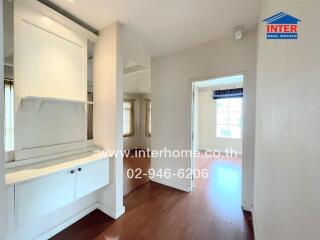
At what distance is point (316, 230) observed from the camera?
0.43 metres

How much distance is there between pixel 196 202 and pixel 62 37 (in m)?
3.04

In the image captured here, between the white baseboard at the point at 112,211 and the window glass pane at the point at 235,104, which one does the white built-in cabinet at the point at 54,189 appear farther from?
the window glass pane at the point at 235,104

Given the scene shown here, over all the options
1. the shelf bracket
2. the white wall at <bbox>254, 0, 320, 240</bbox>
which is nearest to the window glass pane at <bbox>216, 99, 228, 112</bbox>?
the white wall at <bbox>254, 0, 320, 240</bbox>

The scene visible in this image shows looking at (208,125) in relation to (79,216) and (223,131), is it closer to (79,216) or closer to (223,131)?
(223,131)

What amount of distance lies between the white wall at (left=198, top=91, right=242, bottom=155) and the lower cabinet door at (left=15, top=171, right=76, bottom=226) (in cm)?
529

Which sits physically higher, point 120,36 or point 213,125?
point 120,36

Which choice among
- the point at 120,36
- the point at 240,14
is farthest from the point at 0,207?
the point at 240,14

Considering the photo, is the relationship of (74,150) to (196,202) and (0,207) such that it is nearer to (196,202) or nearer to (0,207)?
(0,207)

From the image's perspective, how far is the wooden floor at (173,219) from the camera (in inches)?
71.2

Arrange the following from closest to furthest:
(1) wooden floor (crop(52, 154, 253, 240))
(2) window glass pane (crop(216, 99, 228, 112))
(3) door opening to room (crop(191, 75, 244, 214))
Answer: (1) wooden floor (crop(52, 154, 253, 240)), (3) door opening to room (crop(191, 75, 244, 214)), (2) window glass pane (crop(216, 99, 228, 112))

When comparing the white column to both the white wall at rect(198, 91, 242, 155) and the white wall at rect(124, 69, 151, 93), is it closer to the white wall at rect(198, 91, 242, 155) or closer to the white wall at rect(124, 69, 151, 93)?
the white wall at rect(124, 69, 151, 93)

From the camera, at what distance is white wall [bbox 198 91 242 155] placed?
5871 millimetres

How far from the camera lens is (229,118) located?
5.71 metres

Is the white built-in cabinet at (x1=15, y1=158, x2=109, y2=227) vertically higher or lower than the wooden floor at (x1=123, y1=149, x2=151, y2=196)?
higher
